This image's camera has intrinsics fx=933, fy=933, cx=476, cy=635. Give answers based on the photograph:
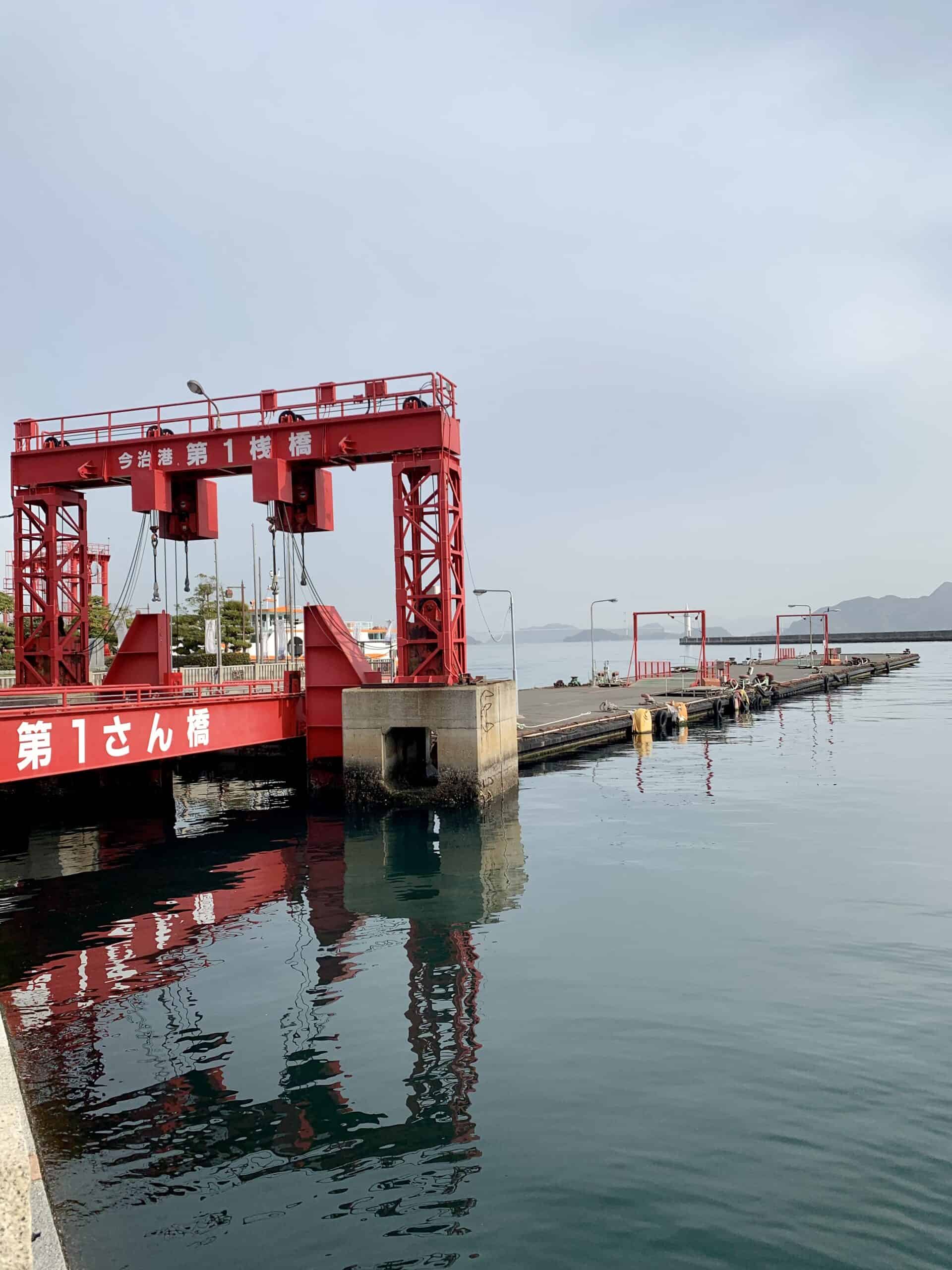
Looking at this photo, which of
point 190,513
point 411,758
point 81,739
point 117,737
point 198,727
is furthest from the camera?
point 190,513

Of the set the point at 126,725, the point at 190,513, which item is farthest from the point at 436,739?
the point at 190,513

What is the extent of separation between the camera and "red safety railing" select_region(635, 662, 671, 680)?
72.4m

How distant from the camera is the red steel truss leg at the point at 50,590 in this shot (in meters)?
30.2

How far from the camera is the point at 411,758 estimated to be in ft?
96.1

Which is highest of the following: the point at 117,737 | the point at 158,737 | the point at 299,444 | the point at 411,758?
the point at 299,444

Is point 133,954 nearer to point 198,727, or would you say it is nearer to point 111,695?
point 198,727

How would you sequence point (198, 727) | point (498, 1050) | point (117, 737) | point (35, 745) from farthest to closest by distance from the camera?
point (198, 727)
point (117, 737)
point (35, 745)
point (498, 1050)

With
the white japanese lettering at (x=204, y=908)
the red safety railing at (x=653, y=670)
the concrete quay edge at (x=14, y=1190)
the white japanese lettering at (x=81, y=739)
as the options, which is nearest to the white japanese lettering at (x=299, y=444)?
the white japanese lettering at (x=81, y=739)

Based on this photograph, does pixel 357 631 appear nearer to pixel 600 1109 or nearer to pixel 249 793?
pixel 249 793

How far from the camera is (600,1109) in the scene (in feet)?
30.2

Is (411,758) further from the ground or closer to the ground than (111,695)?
closer to the ground

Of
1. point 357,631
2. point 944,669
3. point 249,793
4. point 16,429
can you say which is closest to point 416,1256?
point 249,793

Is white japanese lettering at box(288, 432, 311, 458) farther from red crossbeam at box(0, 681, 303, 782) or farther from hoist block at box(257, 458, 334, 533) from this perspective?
red crossbeam at box(0, 681, 303, 782)

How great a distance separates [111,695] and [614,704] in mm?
30669
